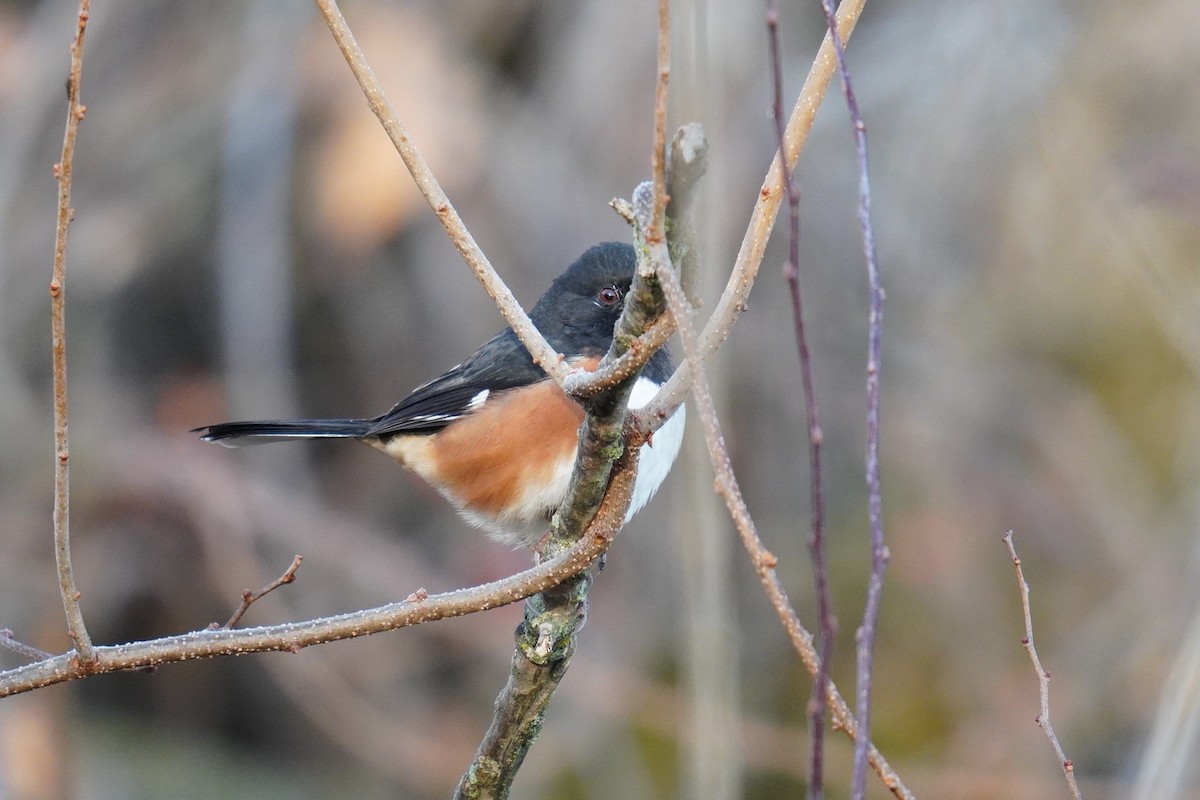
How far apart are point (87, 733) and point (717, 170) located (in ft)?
12.4

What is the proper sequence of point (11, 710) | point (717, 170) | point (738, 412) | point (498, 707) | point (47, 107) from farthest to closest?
point (738, 412), point (47, 107), point (11, 710), point (717, 170), point (498, 707)

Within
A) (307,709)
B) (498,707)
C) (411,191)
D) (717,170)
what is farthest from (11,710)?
(717,170)

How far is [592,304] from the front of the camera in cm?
294

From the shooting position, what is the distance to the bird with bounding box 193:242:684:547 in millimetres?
2824

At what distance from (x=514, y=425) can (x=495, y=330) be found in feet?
7.14

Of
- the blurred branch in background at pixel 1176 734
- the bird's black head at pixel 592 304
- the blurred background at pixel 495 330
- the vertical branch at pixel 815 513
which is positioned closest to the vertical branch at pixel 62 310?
the vertical branch at pixel 815 513

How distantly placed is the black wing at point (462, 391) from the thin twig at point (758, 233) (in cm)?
148

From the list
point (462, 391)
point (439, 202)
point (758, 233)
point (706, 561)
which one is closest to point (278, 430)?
point (462, 391)

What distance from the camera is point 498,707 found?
83.7 inches

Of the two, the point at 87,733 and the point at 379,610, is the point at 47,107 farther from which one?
the point at 379,610

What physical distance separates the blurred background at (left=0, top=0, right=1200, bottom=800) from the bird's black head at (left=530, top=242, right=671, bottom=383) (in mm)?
1405

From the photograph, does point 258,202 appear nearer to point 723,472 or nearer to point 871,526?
point 723,472

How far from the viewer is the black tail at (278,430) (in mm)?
2840

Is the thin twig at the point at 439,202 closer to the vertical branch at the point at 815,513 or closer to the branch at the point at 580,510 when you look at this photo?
the branch at the point at 580,510
